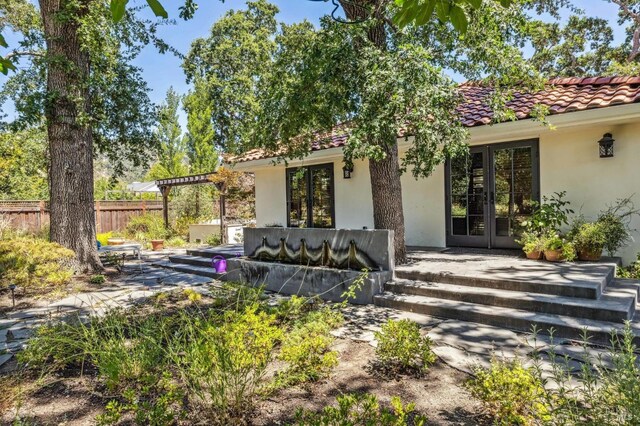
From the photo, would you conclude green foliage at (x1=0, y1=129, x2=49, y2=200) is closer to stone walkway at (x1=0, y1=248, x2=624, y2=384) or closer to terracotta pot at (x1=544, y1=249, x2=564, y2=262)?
stone walkway at (x1=0, y1=248, x2=624, y2=384)

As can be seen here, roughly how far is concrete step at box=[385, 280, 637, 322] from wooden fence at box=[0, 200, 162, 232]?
13857mm

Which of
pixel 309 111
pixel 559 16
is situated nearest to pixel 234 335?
pixel 309 111

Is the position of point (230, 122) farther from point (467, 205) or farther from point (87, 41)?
point (467, 205)

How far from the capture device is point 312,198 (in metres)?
10.9

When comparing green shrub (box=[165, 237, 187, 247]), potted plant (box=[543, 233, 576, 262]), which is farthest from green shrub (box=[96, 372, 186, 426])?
green shrub (box=[165, 237, 187, 247])

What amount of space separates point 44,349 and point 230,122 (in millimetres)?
24748

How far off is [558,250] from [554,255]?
0.11m

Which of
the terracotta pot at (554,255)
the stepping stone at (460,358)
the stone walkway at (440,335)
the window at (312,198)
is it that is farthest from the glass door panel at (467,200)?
the stepping stone at (460,358)

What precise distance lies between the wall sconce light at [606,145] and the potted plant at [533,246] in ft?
5.99

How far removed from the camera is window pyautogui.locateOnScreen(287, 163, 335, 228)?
34.6 feet

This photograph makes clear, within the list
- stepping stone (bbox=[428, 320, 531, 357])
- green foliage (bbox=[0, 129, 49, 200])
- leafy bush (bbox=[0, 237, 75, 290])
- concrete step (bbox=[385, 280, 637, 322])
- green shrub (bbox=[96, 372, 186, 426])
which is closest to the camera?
green shrub (bbox=[96, 372, 186, 426])

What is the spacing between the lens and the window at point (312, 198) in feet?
34.6

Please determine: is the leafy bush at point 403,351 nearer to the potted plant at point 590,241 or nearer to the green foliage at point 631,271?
the potted plant at point 590,241

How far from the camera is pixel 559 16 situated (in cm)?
1628
